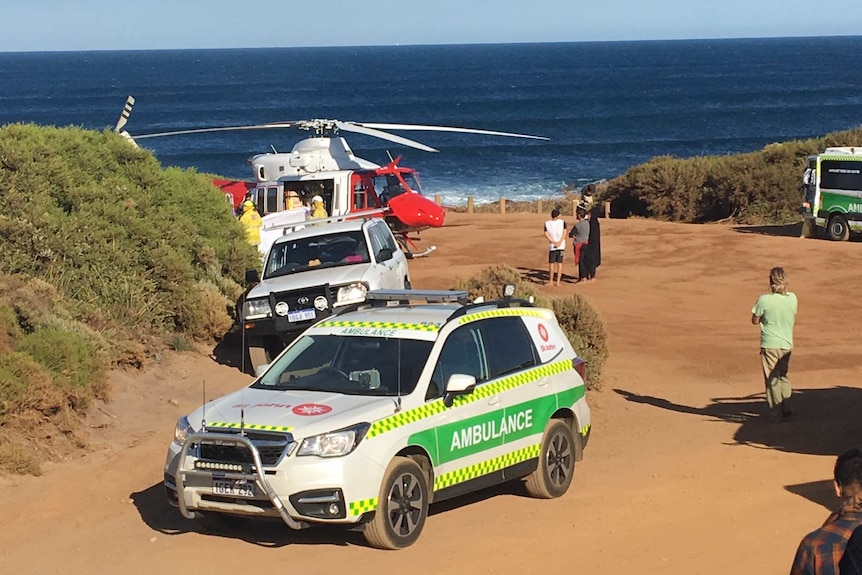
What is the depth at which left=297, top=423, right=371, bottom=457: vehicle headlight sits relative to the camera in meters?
8.27

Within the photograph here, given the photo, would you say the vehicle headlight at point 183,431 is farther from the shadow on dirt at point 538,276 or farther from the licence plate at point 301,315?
the shadow on dirt at point 538,276

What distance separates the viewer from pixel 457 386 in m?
8.88

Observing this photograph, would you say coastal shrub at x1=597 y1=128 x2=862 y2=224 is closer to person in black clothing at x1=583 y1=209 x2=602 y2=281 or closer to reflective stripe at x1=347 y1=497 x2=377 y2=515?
person in black clothing at x1=583 y1=209 x2=602 y2=281

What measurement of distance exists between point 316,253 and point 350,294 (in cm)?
145

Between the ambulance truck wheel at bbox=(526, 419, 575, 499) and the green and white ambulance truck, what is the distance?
796 inches

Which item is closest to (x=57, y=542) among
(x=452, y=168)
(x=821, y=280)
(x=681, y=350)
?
(x=681, y=350)

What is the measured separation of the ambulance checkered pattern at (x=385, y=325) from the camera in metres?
9.50

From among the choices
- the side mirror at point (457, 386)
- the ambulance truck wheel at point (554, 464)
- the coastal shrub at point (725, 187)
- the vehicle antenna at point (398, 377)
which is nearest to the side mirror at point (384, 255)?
the ambulance truck wheel at point (554, 464)

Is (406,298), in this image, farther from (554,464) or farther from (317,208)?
(317,208)

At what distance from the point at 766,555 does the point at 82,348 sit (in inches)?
284

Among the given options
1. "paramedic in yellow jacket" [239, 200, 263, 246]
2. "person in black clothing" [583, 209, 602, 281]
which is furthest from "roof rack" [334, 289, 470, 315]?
"person in black clothing" [583, 209, 602, 281]

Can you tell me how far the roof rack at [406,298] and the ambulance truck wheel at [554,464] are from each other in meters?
1.27

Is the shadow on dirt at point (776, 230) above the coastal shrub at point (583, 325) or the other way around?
the other way around

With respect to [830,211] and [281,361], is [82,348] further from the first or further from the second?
[830,211]
